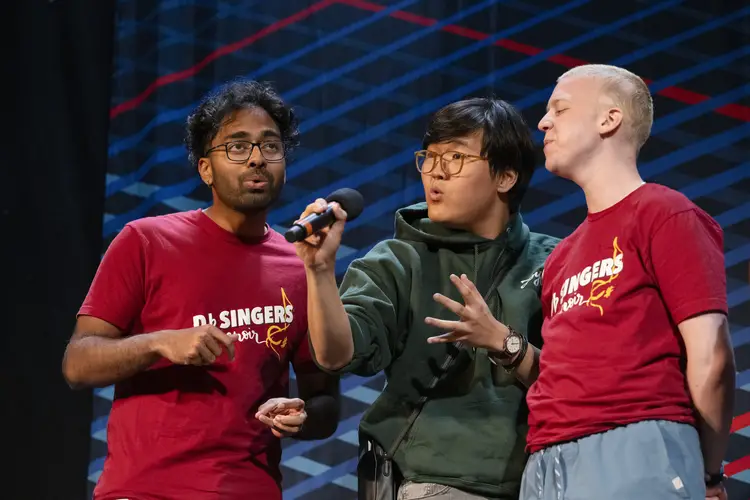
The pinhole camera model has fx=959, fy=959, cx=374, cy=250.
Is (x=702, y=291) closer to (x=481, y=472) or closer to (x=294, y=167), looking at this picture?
(x=481, y=472)

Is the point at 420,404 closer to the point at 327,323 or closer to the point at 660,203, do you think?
the point at 327,323

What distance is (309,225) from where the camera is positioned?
1.76m

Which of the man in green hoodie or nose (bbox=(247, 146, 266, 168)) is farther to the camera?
nose (bbox=(247, 146, 266, 168))

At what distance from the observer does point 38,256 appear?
134 inches

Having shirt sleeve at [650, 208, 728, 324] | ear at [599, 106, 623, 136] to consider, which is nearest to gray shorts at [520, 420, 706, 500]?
shirt sleeve at [650, 208, 728, 324]

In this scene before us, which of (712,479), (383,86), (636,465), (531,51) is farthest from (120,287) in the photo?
(531,51)

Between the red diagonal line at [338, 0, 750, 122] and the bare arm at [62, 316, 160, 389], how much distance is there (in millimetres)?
1720

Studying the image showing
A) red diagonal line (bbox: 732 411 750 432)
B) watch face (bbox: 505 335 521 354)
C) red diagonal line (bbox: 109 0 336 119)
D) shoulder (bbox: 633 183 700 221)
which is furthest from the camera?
red diagonal line (bbox: 109 0 336 119)

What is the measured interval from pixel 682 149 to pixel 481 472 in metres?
1.75

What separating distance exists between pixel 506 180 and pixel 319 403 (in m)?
0.73

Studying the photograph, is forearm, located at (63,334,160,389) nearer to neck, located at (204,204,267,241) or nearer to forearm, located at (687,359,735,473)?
neck, located at (204,204,267,241)

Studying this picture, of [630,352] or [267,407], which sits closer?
[630,352]

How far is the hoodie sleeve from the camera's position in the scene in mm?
2051

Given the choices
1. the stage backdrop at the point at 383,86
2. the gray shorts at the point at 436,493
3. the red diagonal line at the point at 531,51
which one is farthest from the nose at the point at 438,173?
the red diagonal line at the point at 531,51
